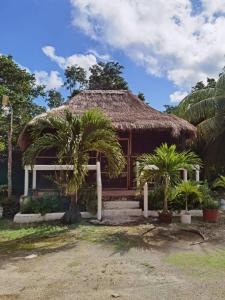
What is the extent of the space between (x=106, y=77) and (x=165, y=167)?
18.2 metres

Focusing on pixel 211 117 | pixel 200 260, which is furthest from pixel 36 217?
pixel 211 117

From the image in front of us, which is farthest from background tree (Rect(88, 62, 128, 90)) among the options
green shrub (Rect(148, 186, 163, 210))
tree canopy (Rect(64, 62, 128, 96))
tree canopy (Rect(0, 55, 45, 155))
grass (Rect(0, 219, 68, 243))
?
grass (Rect(0, 219, 68, 243))

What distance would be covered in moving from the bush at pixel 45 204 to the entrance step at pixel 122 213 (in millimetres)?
1177

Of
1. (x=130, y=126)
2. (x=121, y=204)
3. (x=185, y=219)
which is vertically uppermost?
(x=130, y=126)

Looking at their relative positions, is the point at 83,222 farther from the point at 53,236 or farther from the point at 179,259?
the point at 179,259

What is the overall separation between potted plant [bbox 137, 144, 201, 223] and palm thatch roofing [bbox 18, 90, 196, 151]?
9.81 ft

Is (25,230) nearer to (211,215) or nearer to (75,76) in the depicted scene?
(211,215)

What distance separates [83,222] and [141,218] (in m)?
1.62

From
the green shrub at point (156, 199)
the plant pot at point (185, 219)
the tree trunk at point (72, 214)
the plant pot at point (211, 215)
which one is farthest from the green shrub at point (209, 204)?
the tree trunk at point (72, 214)

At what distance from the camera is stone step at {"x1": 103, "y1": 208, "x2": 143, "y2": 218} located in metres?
9.41

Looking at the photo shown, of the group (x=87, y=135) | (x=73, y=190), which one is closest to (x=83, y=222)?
(x=73, y=190)

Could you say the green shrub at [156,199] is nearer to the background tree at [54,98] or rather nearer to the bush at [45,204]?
the bush at [45,204]

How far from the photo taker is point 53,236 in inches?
294

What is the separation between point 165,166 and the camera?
→ 8.38 m
